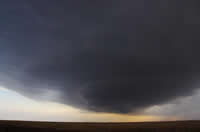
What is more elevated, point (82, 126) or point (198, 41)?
point (198, 41)

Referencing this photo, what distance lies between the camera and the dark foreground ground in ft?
3.95

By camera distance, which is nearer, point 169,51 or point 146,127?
point 146,127

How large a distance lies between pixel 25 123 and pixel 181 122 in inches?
53.0

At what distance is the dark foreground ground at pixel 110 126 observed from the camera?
3.95ft

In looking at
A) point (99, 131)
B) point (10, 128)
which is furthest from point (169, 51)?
point (10, 128)

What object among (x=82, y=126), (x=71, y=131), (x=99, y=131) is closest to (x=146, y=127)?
(x=99, y=131)

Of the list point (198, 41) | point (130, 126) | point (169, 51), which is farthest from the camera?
point (169, 51)

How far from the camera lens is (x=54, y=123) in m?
1.23

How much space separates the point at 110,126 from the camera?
123 cm

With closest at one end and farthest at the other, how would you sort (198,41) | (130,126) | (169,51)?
(130,126) → (198,41) → (169,51)

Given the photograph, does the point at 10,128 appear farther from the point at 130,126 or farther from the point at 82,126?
the point at 130,126

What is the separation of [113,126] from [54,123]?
51cm

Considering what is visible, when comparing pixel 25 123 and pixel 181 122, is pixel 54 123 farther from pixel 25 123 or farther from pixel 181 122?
pixel 181 122

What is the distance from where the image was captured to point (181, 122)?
4.01 feet
